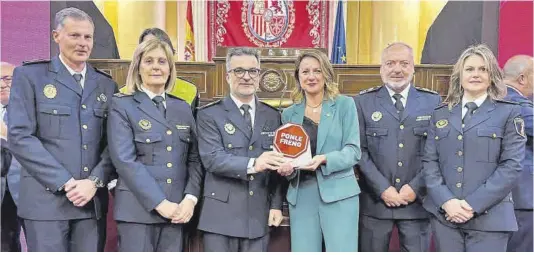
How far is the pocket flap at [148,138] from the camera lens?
2.65 meters

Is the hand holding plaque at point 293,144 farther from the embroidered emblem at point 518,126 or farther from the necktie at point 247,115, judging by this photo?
the embroidered emblem at point 518,126

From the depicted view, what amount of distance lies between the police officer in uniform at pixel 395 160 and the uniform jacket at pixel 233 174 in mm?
565

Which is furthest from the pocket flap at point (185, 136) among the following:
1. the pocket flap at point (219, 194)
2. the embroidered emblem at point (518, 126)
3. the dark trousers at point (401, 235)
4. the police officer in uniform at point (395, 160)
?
the embroidered emblem at point (518, 126)

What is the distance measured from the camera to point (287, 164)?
2576 mm

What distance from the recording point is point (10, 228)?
347 cm

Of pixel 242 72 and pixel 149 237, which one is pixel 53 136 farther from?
pixel 242 72

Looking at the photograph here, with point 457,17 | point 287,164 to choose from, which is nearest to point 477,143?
point 287,164

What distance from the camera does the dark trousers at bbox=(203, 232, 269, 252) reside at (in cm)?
268

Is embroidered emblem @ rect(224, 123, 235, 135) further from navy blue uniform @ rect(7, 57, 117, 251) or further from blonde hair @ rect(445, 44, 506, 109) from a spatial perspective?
blonde hair @ rect(445, 44, 506, 109)

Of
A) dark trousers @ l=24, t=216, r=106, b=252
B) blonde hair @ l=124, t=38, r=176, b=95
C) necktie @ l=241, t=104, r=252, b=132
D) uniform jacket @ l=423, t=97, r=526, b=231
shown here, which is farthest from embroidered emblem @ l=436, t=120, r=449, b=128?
dark trousers @ l=24, t=216, r=106, b=252

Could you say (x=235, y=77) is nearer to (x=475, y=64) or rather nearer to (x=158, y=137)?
(x=158, y=137)

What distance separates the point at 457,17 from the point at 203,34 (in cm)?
401

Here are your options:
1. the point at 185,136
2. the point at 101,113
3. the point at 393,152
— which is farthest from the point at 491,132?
the point at 101,113

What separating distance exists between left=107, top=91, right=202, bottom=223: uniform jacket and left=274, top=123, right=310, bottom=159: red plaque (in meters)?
0.49
